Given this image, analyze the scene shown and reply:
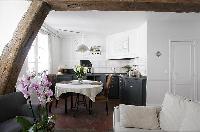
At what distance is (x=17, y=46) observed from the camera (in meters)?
4.11

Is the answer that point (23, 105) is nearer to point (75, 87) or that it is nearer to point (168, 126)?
point (75, 87)

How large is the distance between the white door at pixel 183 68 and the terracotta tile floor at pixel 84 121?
7.11ft

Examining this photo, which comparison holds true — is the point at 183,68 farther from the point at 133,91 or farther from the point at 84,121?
the point at 84,121

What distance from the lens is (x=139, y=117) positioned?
3264 millimetres

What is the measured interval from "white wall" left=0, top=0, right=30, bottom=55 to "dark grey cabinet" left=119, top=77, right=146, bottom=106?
3715mm

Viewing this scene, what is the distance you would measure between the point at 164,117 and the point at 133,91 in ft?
12.8

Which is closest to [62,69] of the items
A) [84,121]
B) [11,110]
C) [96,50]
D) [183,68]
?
[96,50]

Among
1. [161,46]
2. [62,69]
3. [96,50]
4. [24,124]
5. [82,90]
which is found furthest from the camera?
[96,50]

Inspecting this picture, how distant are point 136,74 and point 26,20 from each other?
4258mm

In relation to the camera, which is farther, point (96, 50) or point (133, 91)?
point (96, 50)

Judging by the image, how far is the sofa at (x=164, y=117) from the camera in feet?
8.57

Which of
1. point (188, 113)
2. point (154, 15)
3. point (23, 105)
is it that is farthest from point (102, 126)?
point (154, 15)

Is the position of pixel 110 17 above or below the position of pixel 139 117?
above

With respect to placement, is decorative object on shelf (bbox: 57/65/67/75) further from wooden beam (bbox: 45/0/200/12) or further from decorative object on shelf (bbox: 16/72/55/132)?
decorative object on shelf (bbox: 16/72/55/132)
